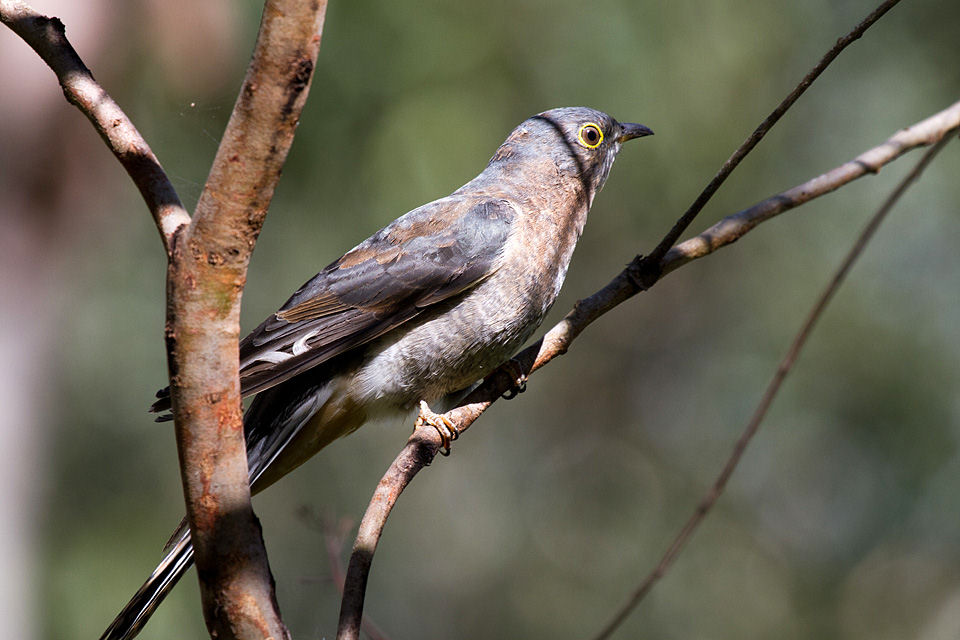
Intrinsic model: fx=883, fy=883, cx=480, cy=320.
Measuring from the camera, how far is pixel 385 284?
3885 millimetres

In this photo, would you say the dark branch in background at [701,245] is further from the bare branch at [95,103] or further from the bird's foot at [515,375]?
the bare branch at [95,103]

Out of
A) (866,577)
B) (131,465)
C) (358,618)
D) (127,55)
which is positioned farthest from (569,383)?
(358,618)

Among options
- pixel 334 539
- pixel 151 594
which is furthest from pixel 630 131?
pixel 151 594

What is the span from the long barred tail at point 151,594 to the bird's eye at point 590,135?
2.73m

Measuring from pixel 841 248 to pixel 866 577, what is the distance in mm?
3601

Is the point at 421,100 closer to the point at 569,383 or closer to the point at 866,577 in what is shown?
the point at 569,383

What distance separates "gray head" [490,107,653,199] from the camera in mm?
4473

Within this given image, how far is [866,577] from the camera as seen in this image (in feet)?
31.6

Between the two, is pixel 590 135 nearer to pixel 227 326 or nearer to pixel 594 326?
pixel 227 326

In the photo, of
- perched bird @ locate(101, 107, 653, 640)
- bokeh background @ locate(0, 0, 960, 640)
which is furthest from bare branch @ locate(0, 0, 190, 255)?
bokeh background @ locate(0, 0, 960, 640)

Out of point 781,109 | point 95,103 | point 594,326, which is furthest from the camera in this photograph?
point 594,326

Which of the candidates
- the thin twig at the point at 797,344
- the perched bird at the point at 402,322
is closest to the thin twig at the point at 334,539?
the perched bird at the point at 402,322

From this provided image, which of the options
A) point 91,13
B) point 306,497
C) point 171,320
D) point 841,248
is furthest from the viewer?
point 306,497

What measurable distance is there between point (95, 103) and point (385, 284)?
1701 mm
